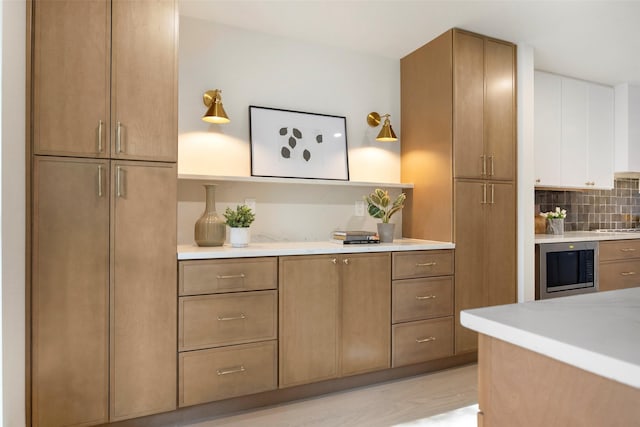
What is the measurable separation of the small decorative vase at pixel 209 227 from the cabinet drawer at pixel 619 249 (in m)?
3.29

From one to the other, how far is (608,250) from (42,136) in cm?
432

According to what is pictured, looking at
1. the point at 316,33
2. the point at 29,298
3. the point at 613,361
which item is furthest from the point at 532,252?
the point at 29,298

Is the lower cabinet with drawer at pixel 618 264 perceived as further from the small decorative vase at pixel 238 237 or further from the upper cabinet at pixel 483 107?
the small decorative vase at pixel 238 237

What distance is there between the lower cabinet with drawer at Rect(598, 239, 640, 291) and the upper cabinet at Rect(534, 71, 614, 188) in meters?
0.65

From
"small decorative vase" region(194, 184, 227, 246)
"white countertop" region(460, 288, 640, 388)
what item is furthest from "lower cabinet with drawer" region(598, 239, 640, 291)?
"small decorative vase" region(194, 184, 227, 246)

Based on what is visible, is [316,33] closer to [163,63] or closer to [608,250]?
[163,63]

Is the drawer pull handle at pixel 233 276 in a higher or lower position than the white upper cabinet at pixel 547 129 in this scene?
lower

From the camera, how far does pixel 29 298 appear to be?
5.96 ft

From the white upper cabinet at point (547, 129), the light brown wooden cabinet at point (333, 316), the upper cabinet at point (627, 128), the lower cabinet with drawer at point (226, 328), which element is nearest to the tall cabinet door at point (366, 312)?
the light brown wooden cabinet at point (333, 316)

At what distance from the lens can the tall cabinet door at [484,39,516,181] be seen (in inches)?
118

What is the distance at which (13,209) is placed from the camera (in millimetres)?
1677

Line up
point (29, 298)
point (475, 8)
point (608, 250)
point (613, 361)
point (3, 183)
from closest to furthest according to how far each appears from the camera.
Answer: point (613, 361)
point (3, 183)
point (29, 298)
point (475, 8)
point (608, 250)

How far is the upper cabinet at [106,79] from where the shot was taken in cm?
185

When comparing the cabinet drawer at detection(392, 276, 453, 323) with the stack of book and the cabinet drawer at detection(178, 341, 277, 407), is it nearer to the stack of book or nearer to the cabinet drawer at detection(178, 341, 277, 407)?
the stack of book
